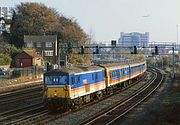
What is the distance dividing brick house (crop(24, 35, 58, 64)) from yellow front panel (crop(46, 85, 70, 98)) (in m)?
69.6

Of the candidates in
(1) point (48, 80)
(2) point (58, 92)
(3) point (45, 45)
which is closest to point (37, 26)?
(3) point (45, 45)

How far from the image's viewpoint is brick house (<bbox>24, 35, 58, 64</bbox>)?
98312 millimetres

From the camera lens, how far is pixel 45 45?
332ft

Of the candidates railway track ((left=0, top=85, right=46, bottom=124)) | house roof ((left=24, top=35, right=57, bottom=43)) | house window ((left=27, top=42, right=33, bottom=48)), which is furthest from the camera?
house window ((left=27, top=42, right=33, bottom=48))

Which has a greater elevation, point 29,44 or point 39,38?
point 39,38

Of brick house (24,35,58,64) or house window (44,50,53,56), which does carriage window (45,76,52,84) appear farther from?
A: house window (44,50,53,56)

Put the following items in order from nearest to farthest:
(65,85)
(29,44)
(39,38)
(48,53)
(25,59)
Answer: (65,85) → (25,59) → (39,38) → (48,53) → (29,44)

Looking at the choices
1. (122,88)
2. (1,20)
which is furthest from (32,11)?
(122,88)

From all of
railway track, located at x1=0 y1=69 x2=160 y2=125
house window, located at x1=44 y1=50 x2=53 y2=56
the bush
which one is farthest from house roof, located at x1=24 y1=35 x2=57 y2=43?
railway track, located at x1=0 y1=69 x2=160 y2=125

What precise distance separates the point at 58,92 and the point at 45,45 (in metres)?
74.7

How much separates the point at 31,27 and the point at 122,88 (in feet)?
195

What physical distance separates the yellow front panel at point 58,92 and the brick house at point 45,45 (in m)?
69.6

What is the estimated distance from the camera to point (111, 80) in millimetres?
41094

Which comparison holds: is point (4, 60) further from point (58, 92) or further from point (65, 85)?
point (65, 85)
